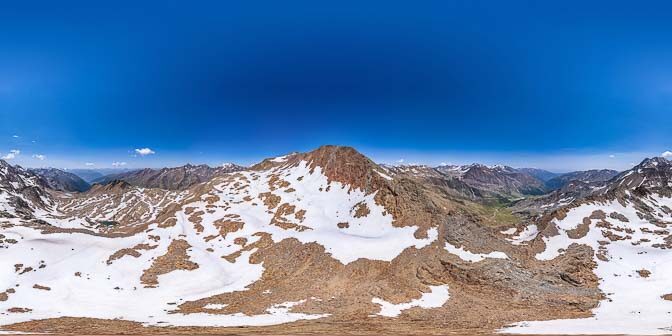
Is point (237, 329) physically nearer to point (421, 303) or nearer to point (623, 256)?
point (421, 303)

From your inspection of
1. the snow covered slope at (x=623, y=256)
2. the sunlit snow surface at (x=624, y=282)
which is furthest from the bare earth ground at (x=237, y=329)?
the snow covered slope at (x=623, y=256)

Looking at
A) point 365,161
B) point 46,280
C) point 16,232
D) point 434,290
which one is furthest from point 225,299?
point 365,161

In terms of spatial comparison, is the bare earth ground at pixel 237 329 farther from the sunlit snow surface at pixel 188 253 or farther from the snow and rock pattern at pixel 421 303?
the snow and rock pattern at pixel 421 303

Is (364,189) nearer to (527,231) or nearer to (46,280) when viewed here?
(527,231)

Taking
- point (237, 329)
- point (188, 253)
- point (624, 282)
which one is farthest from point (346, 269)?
point (624, 282)

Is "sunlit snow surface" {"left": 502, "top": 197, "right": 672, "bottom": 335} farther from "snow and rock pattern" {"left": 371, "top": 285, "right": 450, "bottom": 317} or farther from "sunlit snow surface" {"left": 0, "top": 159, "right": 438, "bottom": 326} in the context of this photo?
"sunlit snow surface" {"left": 0, "top": 159, "right": 438, "bottom": 326}

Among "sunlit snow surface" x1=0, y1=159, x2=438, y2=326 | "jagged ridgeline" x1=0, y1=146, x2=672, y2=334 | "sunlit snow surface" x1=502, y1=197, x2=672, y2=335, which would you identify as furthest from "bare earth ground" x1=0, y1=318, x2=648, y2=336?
"sunlit snow surface" x1=502, y1=197, x2=672, y2=335
